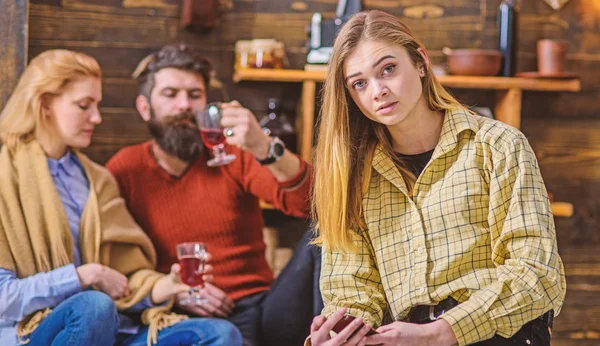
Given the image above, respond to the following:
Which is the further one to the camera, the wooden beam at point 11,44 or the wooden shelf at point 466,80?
the wooden shelf at point 466,80

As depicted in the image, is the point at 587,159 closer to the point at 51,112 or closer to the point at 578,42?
the point at 578,42

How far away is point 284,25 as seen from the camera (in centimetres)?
322

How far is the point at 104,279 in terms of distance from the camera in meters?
2.39

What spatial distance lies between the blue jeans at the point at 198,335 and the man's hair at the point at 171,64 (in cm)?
84

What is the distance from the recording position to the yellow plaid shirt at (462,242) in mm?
1697

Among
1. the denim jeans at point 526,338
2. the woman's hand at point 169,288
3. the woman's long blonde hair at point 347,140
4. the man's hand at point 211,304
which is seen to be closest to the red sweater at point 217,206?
the man's hand at point 211,304

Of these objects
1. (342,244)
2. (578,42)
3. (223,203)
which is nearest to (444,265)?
(342,244)

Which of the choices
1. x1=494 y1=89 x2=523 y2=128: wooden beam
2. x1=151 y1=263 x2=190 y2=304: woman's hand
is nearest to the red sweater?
x1=151 y1=263 x2=190 y2=304: woman's hand

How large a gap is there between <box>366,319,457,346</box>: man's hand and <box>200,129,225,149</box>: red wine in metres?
1.06

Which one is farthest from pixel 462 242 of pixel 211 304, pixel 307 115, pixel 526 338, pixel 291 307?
pixel 307 115

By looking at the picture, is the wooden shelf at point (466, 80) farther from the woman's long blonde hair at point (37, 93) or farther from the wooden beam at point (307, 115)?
the woman's long blonde hair at point (37, 93)

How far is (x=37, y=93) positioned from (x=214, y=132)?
0.54 metres

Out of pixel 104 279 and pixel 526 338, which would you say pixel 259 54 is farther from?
pixel 526 338

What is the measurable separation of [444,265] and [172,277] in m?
0.96
